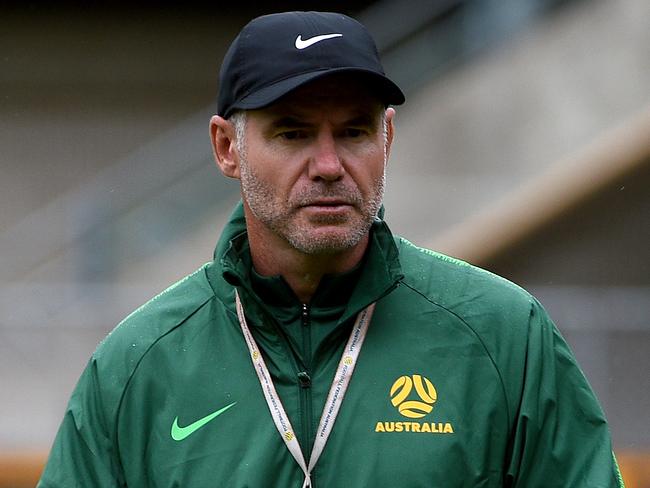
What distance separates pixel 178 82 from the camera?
1422 centimetres

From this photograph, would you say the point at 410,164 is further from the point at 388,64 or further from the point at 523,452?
the point at 523,452

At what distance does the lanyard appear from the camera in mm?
3662

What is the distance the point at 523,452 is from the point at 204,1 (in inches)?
446

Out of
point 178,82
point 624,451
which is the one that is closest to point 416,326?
point 624,451

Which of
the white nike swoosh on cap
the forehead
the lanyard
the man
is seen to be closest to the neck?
the man

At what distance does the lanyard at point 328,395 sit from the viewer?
3.66m

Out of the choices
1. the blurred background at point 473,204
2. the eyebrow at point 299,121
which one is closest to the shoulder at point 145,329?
the eyebrow at point 299,121

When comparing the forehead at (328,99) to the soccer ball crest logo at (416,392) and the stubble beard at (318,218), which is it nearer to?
the stubble beard at (318,218)

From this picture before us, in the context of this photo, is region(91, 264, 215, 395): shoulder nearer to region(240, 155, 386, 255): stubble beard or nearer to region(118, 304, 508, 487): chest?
region(118, 304, 508, 487): chest

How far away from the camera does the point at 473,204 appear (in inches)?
423

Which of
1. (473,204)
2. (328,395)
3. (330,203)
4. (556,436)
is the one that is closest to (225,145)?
(330,203)

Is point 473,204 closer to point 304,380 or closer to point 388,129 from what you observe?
point 388,129

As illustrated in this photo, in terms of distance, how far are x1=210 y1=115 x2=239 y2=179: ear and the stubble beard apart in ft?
0.58

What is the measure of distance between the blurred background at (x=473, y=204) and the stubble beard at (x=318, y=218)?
574cm
